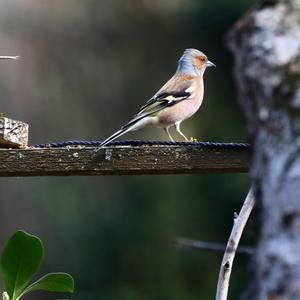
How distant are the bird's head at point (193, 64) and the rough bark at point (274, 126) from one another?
492 centimetres

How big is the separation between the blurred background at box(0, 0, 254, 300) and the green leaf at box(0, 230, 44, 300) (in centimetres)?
1159

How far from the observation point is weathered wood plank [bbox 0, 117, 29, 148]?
117 inches

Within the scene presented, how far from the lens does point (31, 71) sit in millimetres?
18078

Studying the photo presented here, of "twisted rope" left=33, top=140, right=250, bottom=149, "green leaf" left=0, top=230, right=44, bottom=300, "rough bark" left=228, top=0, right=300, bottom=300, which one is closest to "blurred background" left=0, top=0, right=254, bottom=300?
"twisted rope" left=33, top=140, right=250, bottom=149

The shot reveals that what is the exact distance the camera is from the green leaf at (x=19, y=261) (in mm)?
2346

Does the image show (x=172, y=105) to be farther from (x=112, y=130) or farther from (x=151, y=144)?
(x=112, y=130)

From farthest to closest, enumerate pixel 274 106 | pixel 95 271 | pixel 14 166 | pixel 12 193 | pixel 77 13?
pixel 77 13 < pixel 12 193 < pixel 95 271 < pixel 14 166 < pixel 274 106

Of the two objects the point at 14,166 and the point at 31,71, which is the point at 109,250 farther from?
the point at 14,166

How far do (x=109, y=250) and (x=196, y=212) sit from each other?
1.50m

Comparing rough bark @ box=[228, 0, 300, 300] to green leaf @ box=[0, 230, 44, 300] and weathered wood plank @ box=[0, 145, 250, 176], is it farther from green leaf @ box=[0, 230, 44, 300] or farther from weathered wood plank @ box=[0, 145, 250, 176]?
weathered wood plank @ box=[0, 145, 250, 176]

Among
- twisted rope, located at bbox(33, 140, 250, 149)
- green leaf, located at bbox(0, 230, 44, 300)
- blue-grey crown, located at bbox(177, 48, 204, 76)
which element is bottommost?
green leaf, located at bbox(0, 230, 44, 300)

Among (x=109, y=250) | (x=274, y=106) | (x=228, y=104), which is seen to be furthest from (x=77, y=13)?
(x=274, y=106)

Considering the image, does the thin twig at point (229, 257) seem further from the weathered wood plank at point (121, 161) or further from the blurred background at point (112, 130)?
the blurred background at point (112, 130)

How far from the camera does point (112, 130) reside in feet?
58.5
